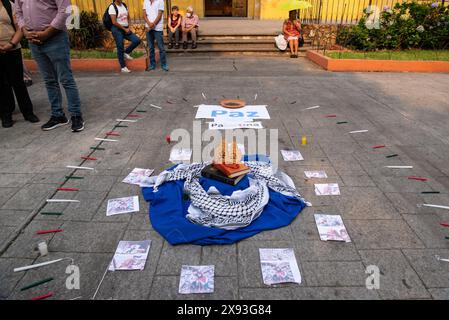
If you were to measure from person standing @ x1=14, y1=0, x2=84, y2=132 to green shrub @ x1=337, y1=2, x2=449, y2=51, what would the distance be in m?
9.17

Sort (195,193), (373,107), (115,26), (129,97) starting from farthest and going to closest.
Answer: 1. (115,26)
2. (129,97)
3. (373,107)
4. (195,193)

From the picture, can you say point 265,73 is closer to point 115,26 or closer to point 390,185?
point 115,26

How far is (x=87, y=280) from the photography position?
7.77 feet

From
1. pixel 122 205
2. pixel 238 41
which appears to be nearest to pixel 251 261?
pixel 122 205

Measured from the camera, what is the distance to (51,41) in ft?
14.8

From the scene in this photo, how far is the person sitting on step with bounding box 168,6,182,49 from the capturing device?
10.6 meters

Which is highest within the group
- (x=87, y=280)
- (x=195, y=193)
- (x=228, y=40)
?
(x=228, y=40)

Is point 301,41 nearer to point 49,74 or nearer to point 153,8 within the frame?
point 153,8

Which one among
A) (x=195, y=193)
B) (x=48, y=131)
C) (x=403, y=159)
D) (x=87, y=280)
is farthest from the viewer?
(x=48, y=131)

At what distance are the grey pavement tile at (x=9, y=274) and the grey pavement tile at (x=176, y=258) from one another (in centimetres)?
101

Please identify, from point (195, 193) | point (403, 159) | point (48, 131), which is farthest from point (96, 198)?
point (403, 159)

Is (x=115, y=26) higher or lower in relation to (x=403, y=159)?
higher

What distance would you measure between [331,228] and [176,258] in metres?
1.38

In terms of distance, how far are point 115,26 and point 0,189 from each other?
6236mm
